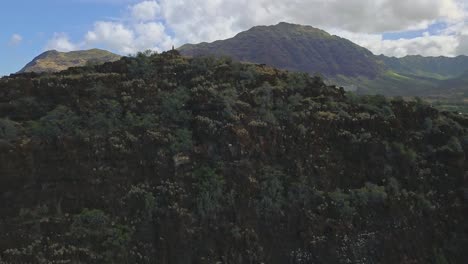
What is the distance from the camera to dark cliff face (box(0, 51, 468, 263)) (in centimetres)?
1683

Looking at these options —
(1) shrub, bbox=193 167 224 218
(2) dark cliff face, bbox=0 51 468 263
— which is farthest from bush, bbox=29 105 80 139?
(1) shrub, bbox=193 167 224 218

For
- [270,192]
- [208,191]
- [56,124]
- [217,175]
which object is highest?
[56,124]

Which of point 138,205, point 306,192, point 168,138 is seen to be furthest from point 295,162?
point 138,205

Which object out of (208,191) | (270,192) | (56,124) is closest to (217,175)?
(208,191)

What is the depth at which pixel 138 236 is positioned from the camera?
16750 mm

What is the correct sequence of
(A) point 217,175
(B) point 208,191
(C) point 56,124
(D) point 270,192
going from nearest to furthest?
(B) point 208,191
(D) point 270,192
(A) point 217,175
(C) point 56,124

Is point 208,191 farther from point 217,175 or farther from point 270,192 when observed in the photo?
point 270,192

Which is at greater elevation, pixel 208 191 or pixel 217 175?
pixel 217 175

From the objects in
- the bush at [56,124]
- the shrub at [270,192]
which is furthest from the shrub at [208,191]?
the bush at [56,124]

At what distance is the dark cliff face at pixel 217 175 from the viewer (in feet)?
55.2

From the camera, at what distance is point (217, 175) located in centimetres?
1941

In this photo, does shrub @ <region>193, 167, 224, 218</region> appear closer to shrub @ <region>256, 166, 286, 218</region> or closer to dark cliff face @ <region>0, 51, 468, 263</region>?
dark cliff face @ <region>0, 51, 468, 263</region>

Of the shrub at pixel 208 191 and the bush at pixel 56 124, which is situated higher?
the bush at pixel 56 124

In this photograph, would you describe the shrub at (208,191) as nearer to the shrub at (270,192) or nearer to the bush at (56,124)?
the shrub at (270,192)
